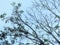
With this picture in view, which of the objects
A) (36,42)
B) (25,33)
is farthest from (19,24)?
(36,42)

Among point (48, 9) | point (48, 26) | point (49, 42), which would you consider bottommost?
point (49, 42)

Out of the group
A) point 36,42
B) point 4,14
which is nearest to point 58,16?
point 36,42

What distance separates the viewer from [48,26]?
46.5 ft

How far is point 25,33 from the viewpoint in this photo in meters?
14.3

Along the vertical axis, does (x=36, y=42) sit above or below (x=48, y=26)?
below

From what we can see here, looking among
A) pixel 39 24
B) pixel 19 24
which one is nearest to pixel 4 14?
pixel 19 24

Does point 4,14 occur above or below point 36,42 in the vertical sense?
above

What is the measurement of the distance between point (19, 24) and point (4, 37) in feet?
3.70

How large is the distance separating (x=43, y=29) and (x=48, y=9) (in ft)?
3.84

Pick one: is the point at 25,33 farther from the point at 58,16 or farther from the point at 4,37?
the point at 58,16

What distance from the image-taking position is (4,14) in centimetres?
1435

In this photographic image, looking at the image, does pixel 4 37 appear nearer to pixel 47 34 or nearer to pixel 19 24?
pixel 19 24

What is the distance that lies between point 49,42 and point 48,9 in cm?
193

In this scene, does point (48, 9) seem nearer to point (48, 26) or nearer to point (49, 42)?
point (48, 26)
